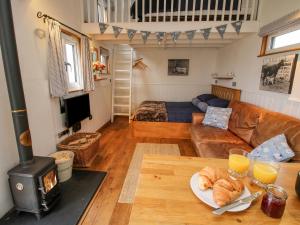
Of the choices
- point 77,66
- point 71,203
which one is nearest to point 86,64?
point 77,66

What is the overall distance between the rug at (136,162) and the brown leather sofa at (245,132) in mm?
570

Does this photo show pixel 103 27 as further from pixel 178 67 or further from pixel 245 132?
pixel 245 132

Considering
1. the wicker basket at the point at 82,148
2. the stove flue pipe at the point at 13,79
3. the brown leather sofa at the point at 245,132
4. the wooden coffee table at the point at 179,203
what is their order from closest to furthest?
the wooden coffee table at the point at 179,203
the stove flue pipe at the point at 13,79
the brown leather sofa at the point at 245,132
the wicker basket at the point at 82,148

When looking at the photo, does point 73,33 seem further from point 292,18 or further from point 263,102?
point 263,102

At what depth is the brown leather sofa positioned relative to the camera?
5.71ft

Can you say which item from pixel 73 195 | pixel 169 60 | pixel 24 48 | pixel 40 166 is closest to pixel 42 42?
pixel 24 48

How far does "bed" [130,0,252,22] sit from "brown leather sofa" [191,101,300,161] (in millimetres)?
1557

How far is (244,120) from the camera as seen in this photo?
249 centimetres

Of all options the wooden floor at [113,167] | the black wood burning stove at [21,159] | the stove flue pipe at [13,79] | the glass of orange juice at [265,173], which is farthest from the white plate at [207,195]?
the stove flue pipe at [13,79]

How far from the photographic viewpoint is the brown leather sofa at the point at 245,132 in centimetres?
174

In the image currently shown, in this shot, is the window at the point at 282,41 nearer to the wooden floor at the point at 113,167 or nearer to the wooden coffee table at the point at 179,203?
the wooden coffee table at the point at 179,203

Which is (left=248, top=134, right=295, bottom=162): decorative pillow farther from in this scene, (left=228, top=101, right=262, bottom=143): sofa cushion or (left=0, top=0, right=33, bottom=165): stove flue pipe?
(left=0, top=0, right=33, bottom=165): stove flue pipe

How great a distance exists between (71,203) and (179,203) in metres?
1.50

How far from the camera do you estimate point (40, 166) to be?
154 cm
